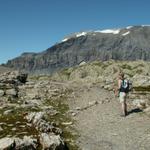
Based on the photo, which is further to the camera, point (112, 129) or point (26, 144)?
point (112, 129)

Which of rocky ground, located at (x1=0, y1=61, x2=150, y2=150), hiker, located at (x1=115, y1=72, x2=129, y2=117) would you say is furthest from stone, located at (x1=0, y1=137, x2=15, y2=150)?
hiker, located at (x1=115, y1=72, x2=129, y2=117)

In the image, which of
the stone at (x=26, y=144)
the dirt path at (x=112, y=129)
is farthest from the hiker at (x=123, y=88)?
the stone at (x=26, y=144)

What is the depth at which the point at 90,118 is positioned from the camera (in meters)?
33.2

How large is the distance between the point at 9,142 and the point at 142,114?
17.2 meters

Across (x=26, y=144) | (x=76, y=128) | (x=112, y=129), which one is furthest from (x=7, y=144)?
(x=112, y=129)

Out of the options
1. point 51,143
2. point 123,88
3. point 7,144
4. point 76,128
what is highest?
point 123,88

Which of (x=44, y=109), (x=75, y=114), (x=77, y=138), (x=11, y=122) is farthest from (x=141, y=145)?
(x=44, y=109)

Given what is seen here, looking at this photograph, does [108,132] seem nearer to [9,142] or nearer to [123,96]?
[123,96]

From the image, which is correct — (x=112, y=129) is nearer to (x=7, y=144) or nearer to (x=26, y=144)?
(x=26, y=144)

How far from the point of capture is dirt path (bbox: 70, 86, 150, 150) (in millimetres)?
22484

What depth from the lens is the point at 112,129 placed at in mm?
27578

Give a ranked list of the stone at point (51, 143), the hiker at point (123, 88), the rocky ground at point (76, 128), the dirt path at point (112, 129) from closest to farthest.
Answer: the stone at point (51, 143) < the rocky ground at point (76, 128) < the dirt path at point (112, 129) < the hiker at point (123, 88)

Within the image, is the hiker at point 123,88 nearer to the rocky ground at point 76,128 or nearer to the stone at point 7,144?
the rocky ground at point 76,128

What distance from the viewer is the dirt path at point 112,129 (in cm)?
2248
